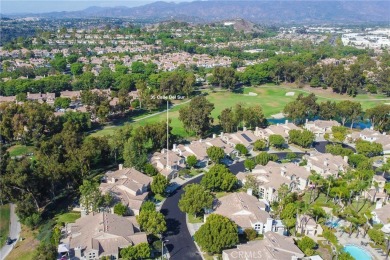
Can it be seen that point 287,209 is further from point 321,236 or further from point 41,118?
point 41,118

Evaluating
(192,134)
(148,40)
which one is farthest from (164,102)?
(148,40)

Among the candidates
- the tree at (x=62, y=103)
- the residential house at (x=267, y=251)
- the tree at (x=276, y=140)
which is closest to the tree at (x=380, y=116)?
the tree at (x=276, y=140)

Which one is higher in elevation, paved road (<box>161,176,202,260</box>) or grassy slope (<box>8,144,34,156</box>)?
paved road (<box>161,176,202,260</box>)

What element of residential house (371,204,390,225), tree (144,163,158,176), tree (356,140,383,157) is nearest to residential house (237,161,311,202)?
residential house (371,204,390,225)

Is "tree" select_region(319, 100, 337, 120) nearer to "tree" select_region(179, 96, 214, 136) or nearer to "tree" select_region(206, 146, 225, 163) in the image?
"tree" select_region(179, 96, 214, 136)

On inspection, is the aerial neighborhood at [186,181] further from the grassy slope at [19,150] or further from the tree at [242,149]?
the grassy slope at [19,150]

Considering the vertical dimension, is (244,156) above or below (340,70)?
below

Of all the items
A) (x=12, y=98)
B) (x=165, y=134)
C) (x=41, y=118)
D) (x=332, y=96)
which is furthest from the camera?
(x=332, y=96)
